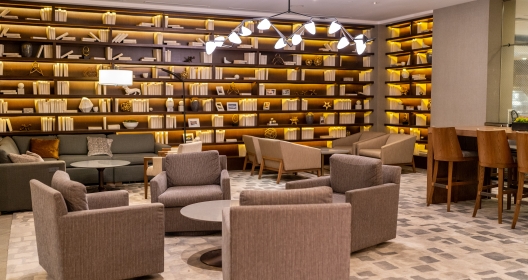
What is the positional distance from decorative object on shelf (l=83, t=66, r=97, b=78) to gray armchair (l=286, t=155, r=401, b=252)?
5.78 metres

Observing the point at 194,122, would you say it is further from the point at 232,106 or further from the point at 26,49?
the point at 26,49

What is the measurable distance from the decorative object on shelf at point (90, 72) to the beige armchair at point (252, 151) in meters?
3.02

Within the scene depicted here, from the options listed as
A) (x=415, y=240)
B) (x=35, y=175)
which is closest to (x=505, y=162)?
(x=415, y=240)

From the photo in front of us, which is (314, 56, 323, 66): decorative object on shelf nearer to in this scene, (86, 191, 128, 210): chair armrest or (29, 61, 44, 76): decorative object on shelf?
(29, 61, 44, 76): decorative object on shelf

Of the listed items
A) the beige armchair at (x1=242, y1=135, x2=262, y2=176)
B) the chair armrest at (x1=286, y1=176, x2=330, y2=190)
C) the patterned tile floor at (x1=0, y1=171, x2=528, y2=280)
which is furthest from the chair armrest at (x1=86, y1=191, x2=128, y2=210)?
the beige armchair at (x1=242, y1=135, x2=262, y2=176)

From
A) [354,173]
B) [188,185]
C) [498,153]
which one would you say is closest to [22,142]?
[188,185]

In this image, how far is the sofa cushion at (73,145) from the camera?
8.87 m

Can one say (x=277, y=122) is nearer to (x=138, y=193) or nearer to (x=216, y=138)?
(x=216, y=138)

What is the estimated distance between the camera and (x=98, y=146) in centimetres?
894

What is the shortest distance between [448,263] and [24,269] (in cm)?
366

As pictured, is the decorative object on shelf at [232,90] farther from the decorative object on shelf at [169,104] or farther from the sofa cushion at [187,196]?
the sofa cushion at [187,196]

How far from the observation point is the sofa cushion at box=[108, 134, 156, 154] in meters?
9.17

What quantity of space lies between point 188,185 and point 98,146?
11.7ft

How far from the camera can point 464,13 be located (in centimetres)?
940
